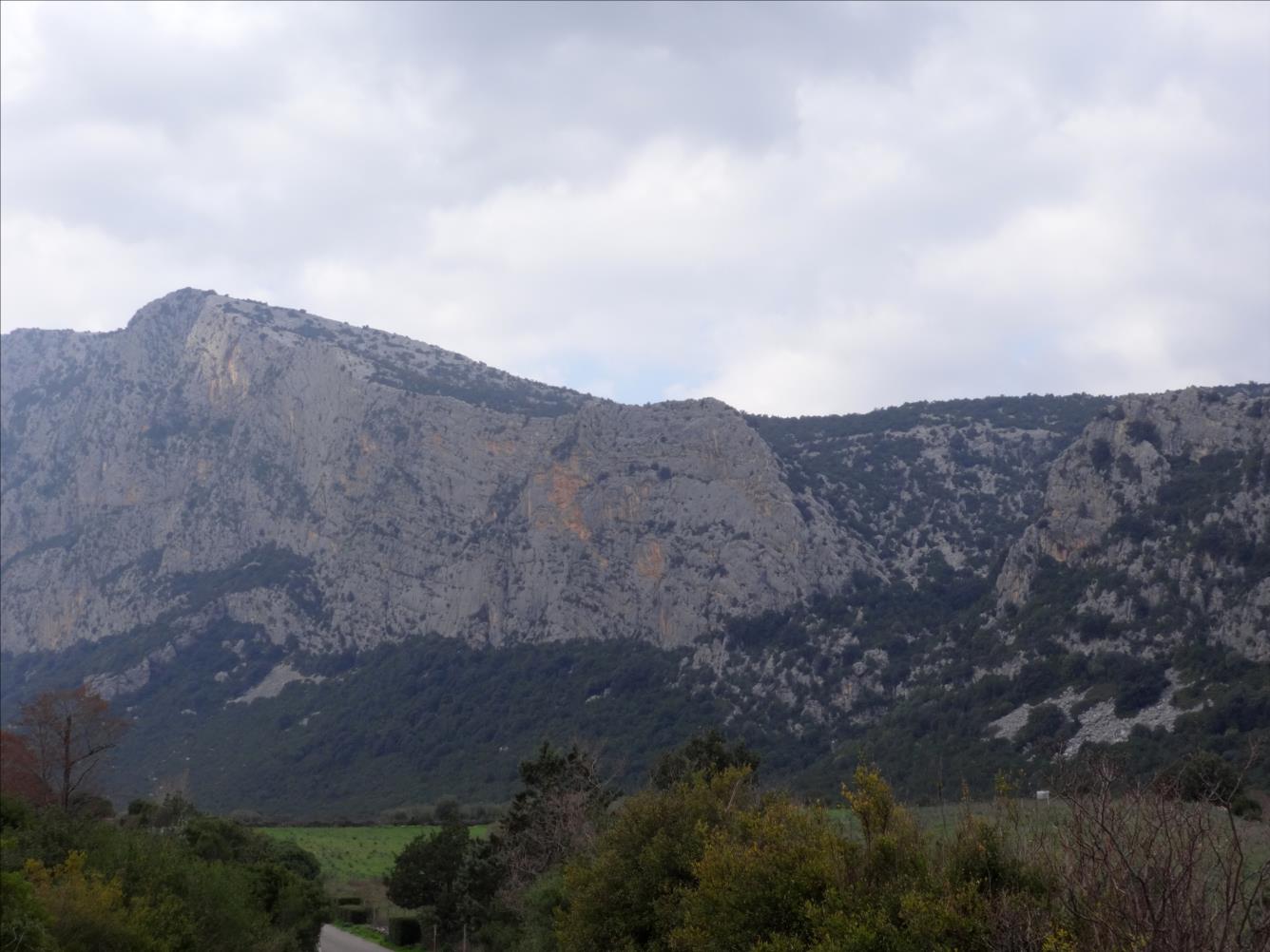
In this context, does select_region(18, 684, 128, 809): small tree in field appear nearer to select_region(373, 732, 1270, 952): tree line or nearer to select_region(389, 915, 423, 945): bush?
select_region(389, 915, 423, 945): bush

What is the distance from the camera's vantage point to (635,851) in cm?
1931

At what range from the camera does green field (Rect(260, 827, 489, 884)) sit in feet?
168

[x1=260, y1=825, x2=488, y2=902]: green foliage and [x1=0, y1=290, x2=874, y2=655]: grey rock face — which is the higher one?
[x1=0, y1=290, x2=874, y2=655]: grey rock face

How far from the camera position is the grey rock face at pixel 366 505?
279 feet

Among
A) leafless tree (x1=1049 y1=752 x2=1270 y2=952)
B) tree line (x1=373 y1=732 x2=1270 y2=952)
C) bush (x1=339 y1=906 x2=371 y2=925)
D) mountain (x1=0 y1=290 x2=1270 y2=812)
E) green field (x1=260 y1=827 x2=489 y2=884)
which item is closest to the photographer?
leafless tree (x1=1049 y1=752 x2=1270 y2=952)

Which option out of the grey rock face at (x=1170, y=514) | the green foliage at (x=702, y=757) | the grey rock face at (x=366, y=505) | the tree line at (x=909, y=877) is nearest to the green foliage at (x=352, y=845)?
the green foliage at (x=702, y=757)

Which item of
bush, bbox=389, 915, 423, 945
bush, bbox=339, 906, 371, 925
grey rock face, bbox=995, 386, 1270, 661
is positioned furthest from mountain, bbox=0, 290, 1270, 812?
bush, bbox=339, 906, 371, 925

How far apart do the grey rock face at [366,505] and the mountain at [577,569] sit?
0.29 metres

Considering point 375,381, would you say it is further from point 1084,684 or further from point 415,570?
point 1084,684

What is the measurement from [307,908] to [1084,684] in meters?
39.6

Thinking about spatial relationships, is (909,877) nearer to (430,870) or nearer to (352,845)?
(430,870)

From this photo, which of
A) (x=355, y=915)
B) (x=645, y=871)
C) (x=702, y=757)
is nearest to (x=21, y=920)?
(x=645, y=871)

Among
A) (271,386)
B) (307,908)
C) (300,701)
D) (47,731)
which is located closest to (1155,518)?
(307,908)

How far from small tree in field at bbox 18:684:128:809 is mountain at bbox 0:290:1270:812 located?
21764mm
